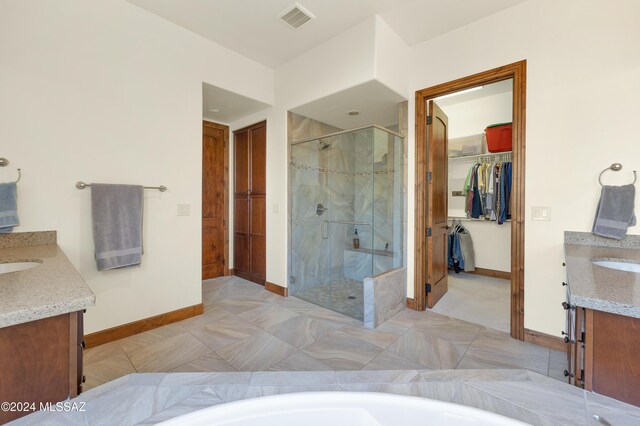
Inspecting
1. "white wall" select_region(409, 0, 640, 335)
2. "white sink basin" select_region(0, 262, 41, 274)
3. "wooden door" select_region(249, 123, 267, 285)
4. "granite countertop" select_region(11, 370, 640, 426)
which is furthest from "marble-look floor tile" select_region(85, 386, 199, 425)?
"wooden door" select_region(249, 123, 267, 285)

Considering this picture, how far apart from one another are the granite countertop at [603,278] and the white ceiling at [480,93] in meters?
2.51

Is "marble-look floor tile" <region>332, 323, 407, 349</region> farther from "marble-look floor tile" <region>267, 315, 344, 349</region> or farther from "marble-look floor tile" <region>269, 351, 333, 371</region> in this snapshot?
"marble-look floor tile" <region>269, 351, 333, 371</region>

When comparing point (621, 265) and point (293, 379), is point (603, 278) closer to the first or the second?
point (621, 265)

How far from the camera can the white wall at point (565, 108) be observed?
194 cm

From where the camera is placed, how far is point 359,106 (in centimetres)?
327

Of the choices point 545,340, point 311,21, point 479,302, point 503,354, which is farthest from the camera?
point 479,302

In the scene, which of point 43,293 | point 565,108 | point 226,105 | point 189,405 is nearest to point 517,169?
point 565,108

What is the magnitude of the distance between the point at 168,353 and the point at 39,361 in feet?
4.86

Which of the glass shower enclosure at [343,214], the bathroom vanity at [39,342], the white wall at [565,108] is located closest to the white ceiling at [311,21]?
the white wall at [565,108]

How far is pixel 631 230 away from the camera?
6.25ft

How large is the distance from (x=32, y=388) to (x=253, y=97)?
3175 mm

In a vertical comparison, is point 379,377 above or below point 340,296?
above

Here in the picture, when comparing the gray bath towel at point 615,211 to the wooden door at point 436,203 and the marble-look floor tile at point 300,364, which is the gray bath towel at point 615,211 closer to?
the wooden door at point 436,203

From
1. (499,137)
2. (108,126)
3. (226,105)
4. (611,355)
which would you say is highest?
(226,105)
